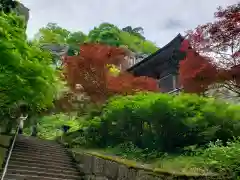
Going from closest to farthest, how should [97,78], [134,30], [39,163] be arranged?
[39,163], [97,78], [134,30]

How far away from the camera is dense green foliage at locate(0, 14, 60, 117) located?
8711mm

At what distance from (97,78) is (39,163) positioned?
518cm

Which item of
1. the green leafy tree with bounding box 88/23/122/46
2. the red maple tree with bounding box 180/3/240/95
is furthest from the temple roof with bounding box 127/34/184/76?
the green leafy tree with bounding box 88/23/122/46

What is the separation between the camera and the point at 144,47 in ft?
171

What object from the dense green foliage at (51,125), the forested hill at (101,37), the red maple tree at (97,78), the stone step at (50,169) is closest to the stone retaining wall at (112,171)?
the stone step at (50,169)

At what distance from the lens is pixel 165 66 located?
19.4m

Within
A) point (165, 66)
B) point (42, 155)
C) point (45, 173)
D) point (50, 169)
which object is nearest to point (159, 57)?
point (165, 66)

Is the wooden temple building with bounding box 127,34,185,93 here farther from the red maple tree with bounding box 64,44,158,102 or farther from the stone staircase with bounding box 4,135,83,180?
the stone staircase with bounding box 4,135,83,180

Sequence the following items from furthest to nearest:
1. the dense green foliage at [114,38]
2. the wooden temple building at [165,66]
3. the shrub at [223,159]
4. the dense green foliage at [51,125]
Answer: the dense green foliage at [114,38] → the dense green foliage at [51,125] → the wooden temple building at [165,66] → the shrub at [223,159]

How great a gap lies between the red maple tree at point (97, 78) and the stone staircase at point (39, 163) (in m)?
3.23

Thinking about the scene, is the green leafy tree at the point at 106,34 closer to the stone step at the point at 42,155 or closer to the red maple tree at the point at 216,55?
the stone step at the point at 42,155

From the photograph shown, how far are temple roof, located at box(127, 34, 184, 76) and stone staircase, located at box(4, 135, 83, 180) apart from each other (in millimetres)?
7536

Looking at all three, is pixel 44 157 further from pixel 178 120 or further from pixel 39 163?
pixel 178 120

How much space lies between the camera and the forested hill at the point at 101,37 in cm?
4391
